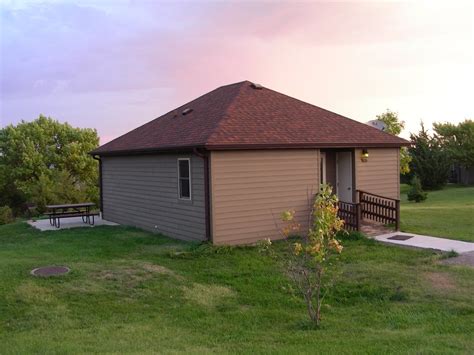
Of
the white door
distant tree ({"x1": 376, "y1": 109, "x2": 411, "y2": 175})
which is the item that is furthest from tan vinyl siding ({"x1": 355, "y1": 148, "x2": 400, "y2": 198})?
distant tree ({"x1": 376, "y1": 109, "x2": 411, "y2": 175})

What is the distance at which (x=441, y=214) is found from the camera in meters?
17.2

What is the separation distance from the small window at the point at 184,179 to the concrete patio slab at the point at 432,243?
16.0 ft

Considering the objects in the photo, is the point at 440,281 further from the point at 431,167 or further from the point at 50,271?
the point at 431,167

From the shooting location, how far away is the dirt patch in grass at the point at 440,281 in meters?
7.85

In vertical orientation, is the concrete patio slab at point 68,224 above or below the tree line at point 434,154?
below

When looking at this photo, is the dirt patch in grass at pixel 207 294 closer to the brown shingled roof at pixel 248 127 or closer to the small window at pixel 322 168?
the brown shingled roof at pixel 248 127

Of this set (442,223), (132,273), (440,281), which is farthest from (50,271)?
(442,223)

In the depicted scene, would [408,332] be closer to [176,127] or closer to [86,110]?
[176,127]

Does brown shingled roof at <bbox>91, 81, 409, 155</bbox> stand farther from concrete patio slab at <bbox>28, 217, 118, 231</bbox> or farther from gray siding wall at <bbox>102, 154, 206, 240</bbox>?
concrete patio slab at <bbox>28, 217, 118, 231</bbox>

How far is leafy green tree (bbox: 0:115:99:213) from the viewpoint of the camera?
111ft

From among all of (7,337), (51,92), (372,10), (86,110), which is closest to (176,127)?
(372,10)

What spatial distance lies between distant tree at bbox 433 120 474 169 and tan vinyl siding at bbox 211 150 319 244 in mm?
29458

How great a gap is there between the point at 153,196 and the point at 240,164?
11.5ft

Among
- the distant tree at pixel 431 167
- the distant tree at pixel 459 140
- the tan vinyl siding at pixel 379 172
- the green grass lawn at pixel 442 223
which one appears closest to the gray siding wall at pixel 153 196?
the tan vinyl siding at pixel 379 172
